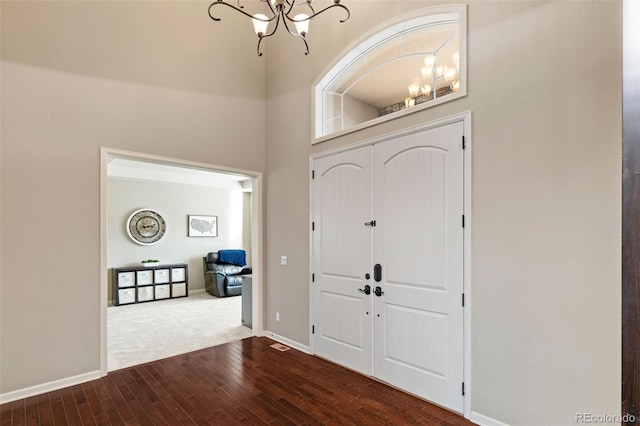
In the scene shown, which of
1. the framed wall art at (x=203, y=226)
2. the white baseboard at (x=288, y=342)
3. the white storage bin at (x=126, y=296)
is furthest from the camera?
the framed wall art at (x=203, y=226)

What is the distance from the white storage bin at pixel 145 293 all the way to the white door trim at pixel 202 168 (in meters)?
3.56

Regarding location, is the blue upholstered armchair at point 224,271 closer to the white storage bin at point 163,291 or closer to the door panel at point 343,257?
the white storage bin at point 163,291

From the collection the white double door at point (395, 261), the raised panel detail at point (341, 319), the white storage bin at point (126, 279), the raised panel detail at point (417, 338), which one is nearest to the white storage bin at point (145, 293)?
the white storage bin at point (126, 279)

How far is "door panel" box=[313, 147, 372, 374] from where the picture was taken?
3.39m

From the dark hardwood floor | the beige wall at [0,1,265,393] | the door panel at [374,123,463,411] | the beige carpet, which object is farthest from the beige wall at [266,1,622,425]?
the beige carpet

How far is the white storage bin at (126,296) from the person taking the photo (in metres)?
6.60

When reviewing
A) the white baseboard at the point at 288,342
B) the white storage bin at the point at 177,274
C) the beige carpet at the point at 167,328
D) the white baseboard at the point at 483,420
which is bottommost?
the beige carpet at the point at 167,328

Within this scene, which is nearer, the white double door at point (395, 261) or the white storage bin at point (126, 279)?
the white double door at point (395, 261)

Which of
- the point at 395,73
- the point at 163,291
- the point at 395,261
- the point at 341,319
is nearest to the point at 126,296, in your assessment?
the point at 163,291

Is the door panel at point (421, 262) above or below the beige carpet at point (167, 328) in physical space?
above

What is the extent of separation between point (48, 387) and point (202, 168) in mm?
2739

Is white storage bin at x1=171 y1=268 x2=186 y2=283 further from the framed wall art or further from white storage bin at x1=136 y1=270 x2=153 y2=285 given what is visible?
the framed wall art

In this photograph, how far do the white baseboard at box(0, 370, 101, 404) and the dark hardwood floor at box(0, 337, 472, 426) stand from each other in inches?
2.5

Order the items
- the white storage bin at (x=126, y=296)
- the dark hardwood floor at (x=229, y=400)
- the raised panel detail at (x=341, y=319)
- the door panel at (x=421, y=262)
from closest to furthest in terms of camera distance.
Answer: the dark hardwood floor at (x=229, y=400), the door panel at (x=421, y=262), the raised panel detail at (x=341, y=319), the white storage bin at (x=126, y=296)
